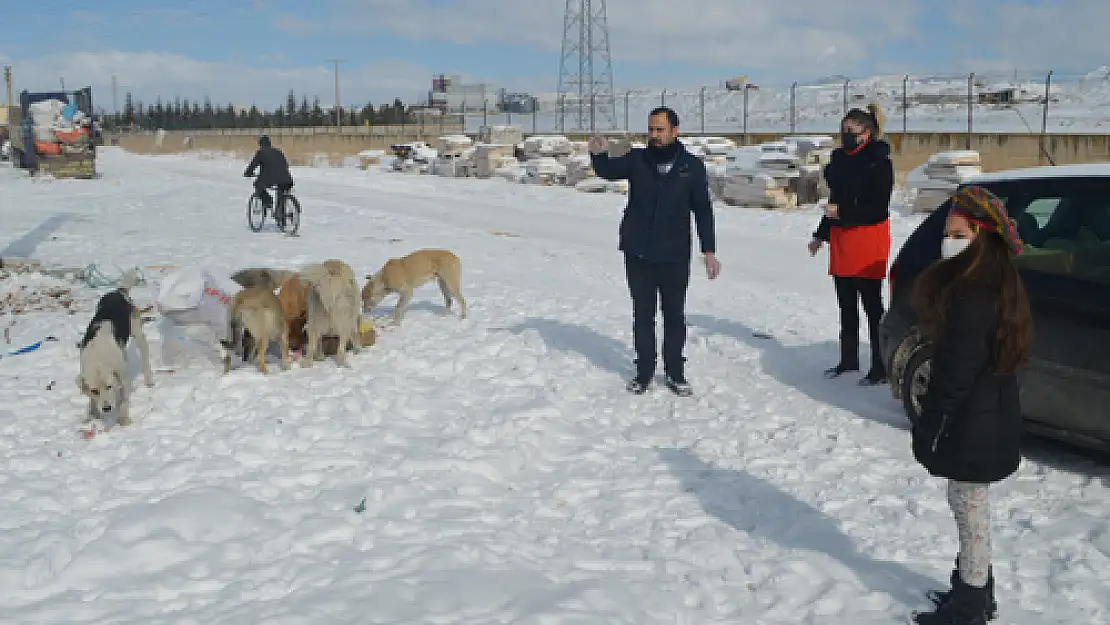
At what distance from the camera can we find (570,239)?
15.2 meters

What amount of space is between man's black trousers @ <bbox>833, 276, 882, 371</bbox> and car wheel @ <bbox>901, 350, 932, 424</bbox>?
120 cm

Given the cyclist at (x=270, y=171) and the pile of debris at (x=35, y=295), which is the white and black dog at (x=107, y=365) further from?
the cyclist at (x=270, y=171)

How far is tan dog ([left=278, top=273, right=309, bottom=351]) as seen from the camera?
7.40m

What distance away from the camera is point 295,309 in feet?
24.4

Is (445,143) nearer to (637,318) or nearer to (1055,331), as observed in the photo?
(637,318)

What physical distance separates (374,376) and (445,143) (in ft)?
84.0

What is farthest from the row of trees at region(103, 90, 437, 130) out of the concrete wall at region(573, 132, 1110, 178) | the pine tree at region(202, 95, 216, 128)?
the concrete wall at region(573, 132, 1110, 178)

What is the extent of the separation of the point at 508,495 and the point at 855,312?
3.35 metres

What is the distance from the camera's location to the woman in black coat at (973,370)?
120 inches

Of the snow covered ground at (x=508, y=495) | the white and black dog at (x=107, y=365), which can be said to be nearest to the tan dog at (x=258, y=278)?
the snow covered ground at (x=508, y=495)

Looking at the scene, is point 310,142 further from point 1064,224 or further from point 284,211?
point 1064,224

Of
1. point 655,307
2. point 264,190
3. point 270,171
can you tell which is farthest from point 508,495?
point 264,190

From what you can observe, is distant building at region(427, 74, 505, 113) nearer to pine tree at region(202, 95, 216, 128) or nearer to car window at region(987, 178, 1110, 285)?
pine tree at region(202, 95, 216, 128)

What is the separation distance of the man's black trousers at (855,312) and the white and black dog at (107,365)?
5202 mm
